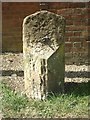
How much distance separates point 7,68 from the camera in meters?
7.22

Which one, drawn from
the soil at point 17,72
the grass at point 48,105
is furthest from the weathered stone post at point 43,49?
the soil at point 17,72

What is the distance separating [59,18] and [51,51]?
40 cm

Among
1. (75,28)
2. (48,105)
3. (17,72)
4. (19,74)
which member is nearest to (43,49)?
(48,105)

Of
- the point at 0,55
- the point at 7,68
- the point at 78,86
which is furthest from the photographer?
the point at 0,55

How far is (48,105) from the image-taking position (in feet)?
17.3

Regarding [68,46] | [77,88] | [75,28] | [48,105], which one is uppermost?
[75,28]

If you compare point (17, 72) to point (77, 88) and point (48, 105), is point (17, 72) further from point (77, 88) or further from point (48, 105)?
point (48, 105)

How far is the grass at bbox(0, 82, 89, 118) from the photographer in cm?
508

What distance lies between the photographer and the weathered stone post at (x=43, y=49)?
17.8ft

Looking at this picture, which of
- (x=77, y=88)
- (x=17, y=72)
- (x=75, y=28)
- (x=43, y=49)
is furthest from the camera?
(x=75, y=28)

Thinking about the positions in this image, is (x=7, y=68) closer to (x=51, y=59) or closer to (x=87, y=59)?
(x=87, y=59)

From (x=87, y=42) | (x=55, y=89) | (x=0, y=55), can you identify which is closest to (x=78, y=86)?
(x=55, y=89)

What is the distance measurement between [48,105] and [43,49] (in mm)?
681

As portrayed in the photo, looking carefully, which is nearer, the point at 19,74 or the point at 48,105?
the point at 48,105
